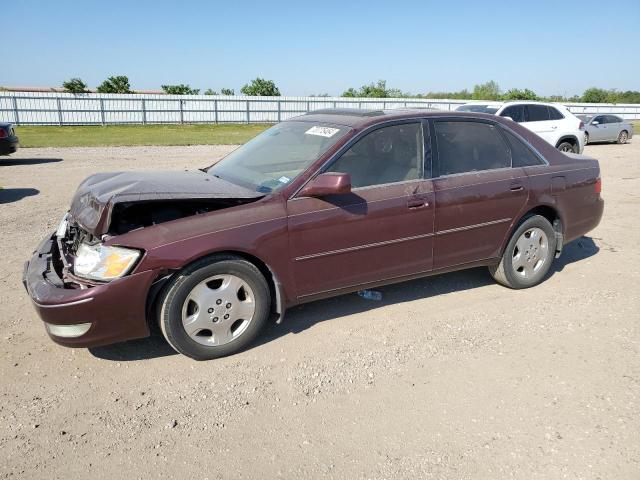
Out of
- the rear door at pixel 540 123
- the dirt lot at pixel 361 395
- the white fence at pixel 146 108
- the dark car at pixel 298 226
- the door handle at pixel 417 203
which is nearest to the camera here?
the dirt lot at pixel 361 395

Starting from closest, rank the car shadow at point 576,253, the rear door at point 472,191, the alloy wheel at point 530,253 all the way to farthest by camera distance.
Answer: the rear door at point 472,191
the alloy wheel at point 530,253
the car shadow at point 576,253

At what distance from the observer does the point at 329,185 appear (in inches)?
145

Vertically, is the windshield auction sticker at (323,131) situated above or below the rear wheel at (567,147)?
above

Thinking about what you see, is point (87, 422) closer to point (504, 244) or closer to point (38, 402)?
point (38, 402)

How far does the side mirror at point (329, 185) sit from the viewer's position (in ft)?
12.1

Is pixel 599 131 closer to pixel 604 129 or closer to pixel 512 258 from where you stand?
pixel 604 129

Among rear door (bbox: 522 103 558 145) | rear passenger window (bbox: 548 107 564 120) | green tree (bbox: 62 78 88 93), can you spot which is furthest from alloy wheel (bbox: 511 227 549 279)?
green tree (bbox: 62 78 88 93)

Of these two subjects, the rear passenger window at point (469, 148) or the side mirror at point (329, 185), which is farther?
the rear passenger window at point (469, 148)

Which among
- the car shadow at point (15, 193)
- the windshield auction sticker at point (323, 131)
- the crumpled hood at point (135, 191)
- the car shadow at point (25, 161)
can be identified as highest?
the windshield auction sticker at point (323, 131)

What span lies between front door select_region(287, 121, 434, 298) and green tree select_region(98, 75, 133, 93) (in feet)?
142

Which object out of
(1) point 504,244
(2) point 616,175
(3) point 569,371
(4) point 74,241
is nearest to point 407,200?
(1) point 504,244

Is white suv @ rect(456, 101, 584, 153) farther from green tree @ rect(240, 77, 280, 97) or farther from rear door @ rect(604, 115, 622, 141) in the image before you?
green tree @ rect(240, 77, 280, 97)

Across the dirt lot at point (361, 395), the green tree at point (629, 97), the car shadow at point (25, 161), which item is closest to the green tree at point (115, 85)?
the car shadow at point (25, 161)

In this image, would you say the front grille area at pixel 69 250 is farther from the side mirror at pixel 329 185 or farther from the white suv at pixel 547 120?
the white suv at pixel 547 120
